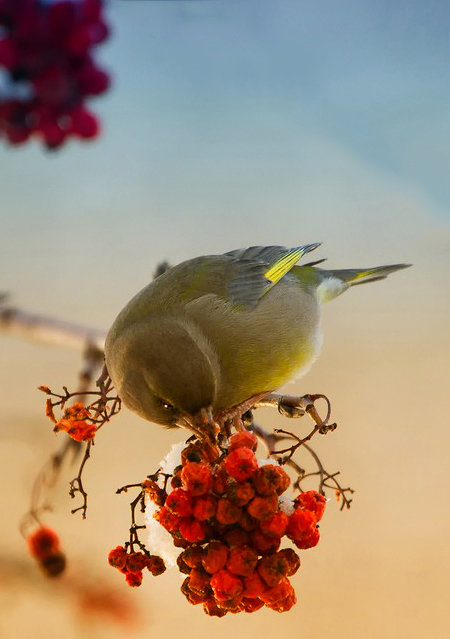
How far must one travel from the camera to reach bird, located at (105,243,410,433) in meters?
1.65

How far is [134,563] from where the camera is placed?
1.29 m

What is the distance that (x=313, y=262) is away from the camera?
2625 mm

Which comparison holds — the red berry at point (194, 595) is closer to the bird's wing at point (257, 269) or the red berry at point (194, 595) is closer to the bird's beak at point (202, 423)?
the bird's beak at point (202, 423)

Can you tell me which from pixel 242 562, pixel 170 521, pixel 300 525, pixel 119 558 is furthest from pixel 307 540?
pixel 119 558

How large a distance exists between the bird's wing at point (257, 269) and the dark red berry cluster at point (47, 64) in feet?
2.31

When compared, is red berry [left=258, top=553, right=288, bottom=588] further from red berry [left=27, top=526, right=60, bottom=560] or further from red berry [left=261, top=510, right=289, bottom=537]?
red berry [left=27, top=526, right=60, bottom=560]

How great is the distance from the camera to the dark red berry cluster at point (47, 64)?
5.99 feet

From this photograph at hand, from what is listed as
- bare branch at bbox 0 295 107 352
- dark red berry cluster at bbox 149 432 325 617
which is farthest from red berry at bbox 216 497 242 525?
bare branch at bbox 0 295 107 352

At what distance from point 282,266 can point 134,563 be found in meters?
1.40

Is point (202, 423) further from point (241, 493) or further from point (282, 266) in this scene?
point (282, 266)

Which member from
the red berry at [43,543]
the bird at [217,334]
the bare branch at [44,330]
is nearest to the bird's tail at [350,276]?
the bird at [217,334]

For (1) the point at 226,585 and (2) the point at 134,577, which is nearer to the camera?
(1) the point at 226,585

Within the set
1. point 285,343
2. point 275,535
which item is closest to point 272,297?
point 285,343

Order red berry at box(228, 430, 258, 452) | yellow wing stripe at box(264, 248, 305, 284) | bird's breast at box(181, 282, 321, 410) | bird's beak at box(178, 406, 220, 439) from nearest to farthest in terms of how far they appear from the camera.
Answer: red berry at box(228, 430, 258, 452) < bird's beak at box(178, 406, 220, 439) < bird's breast at box(181, 282, 321, 410) < yellow wing stripe at box(264, 248, 305, 284)
